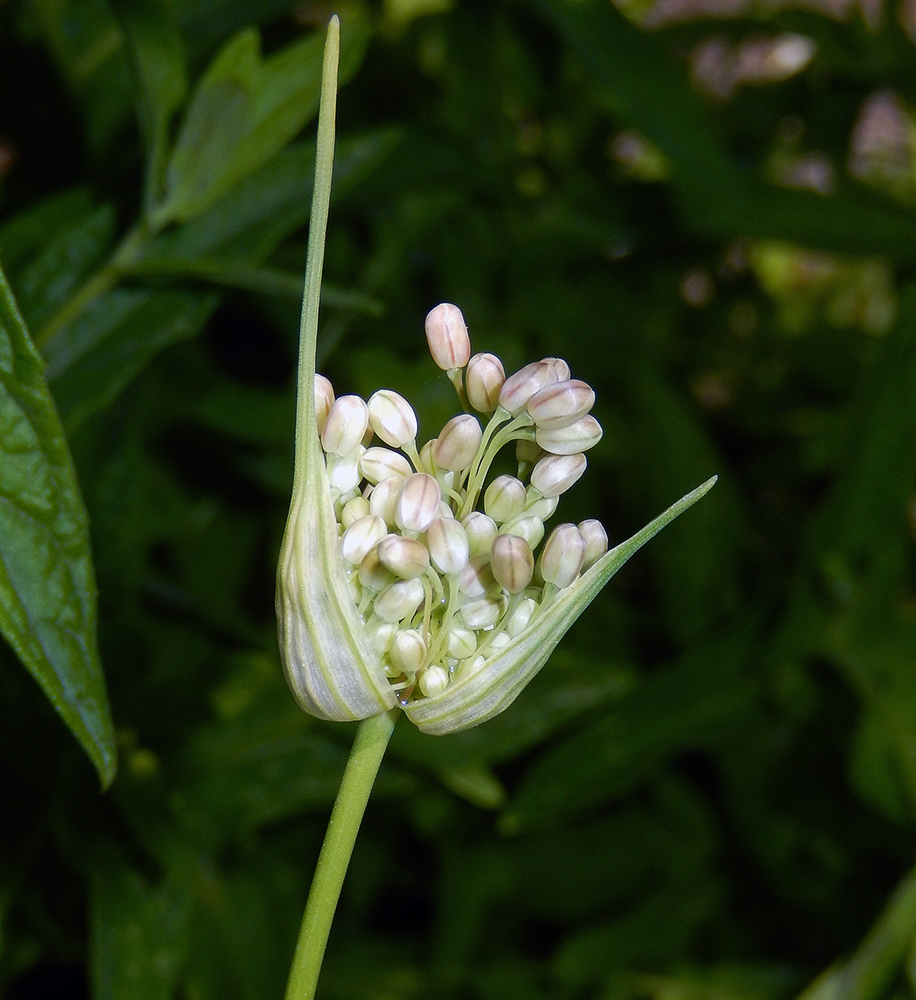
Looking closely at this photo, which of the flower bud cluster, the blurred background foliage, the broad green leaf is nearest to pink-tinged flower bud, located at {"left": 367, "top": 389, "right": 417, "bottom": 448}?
the flower bud cluster

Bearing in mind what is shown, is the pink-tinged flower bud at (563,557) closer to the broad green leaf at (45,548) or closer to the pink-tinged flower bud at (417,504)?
the pink-tinged flower bud at (417,504)

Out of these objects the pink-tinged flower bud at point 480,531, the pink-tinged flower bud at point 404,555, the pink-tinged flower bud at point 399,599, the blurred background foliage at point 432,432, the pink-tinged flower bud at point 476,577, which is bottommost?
the blurred background foliage at point 432,432

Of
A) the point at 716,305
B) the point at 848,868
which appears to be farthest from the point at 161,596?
the point at 716,305

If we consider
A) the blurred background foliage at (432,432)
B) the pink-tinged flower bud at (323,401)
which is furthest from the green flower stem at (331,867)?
the blurred background foliage at (432,432)

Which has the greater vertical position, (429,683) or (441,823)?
(429,683)

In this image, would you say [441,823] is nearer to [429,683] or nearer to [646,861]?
[646,861]

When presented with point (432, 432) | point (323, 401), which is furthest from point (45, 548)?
point (432, 432)

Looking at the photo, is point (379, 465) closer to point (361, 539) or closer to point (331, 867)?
point (361, 539)
